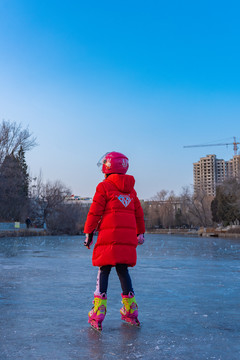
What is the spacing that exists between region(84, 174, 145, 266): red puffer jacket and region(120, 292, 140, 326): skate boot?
0.33 metres

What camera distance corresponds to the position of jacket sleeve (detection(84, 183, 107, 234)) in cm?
387

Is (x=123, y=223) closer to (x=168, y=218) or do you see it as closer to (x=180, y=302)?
(x=180, y=302)

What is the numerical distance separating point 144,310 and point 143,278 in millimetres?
2789

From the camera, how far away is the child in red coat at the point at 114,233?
384 cm

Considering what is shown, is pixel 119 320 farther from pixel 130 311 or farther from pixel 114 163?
pixel 114 163

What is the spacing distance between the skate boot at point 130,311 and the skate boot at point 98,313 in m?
0.23

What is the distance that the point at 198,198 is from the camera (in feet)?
268

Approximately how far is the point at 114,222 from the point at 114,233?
113 mm

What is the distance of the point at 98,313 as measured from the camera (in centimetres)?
371

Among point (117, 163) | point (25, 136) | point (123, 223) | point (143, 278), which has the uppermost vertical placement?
point (25, 136)

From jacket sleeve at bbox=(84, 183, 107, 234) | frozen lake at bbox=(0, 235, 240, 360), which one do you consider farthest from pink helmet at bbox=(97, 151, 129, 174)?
frozen lake at bbox=(0, 235, 240, 360)

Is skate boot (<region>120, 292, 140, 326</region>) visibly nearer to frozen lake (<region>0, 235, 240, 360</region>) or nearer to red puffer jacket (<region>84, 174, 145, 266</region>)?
frozen lake (<region>0, 235, 240, 360</region>)

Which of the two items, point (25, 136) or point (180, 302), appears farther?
point (25, 136)

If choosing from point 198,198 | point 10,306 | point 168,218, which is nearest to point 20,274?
point 10,306
